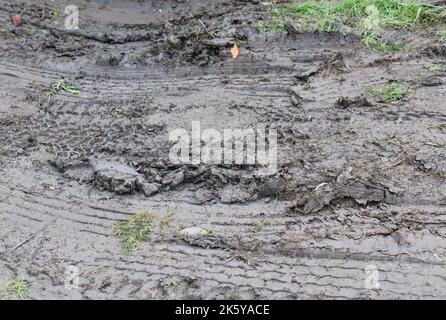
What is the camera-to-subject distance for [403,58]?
466 centimetres

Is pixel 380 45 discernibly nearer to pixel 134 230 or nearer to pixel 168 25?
pixel 168 25

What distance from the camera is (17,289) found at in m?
3.14

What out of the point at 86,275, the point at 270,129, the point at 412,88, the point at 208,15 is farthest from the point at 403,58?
the point at 86,275

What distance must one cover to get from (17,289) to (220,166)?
1.58 meters

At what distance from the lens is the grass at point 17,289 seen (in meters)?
3.10

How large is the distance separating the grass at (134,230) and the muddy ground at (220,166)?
5cm

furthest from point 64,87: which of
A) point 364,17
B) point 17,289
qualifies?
point 364,17

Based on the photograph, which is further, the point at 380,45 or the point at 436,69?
the point at 380,45

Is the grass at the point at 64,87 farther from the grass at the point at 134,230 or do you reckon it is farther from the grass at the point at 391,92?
the grass at the point at 391,92

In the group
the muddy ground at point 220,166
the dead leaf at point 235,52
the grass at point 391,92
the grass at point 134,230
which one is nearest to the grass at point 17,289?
the muddy ground at point 220,166
